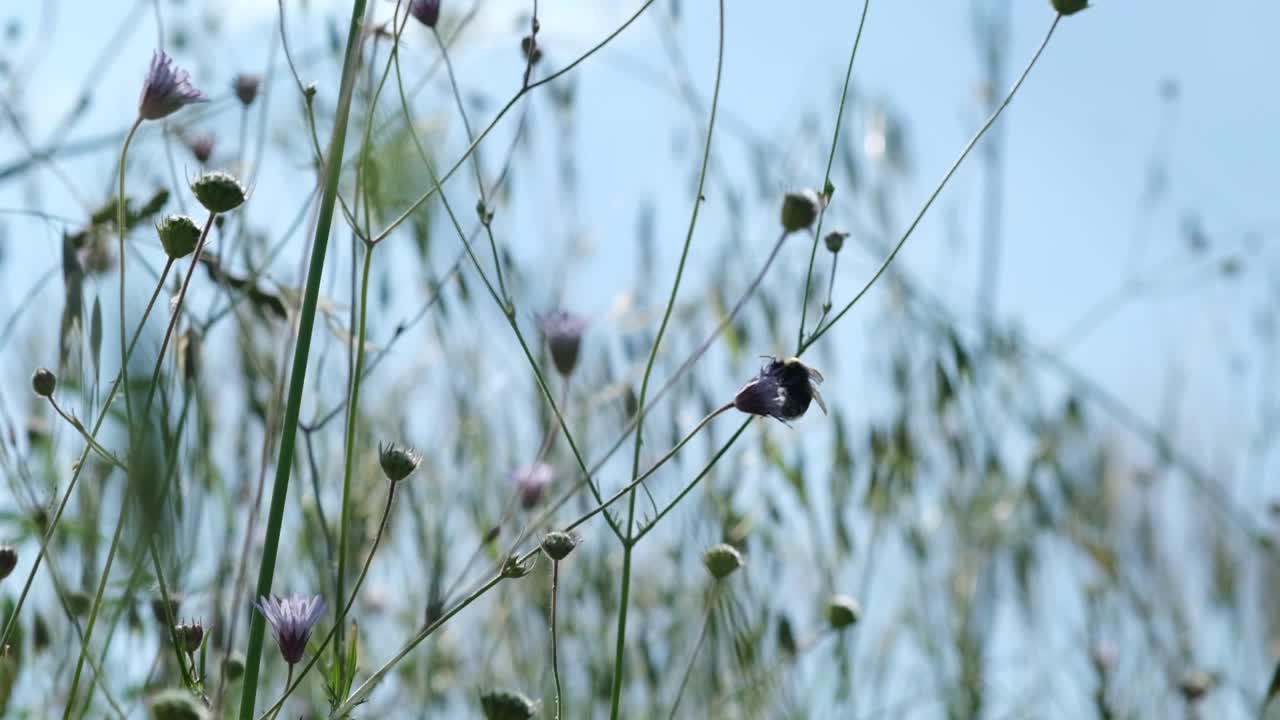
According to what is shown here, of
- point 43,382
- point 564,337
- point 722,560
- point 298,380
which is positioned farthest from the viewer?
point 564,337

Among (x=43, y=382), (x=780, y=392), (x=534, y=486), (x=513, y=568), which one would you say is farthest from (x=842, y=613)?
(x=43, y=382)

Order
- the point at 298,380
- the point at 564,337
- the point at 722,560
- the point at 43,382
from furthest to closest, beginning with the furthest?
the point at 564,337 < the point at 722,560 < the point at 43,382 < the point at 298,380

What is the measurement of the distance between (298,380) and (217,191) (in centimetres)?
13

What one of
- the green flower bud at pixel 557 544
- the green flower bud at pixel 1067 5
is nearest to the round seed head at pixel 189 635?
the green flower bud at pixel 557 544

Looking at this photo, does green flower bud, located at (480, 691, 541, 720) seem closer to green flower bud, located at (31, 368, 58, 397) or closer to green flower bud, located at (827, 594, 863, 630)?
green flower bud, located at (31, 368, 58, 397)

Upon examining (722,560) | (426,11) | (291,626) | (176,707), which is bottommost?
(176,707)

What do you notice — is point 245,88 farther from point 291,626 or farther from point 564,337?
point 291,626

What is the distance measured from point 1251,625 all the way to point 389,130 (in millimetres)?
1315

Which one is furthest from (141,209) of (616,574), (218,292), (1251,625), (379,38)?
(1251,625)

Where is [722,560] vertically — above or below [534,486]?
below

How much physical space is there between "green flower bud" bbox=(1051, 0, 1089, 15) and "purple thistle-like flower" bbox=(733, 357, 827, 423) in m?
0.24

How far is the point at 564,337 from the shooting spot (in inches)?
36.2

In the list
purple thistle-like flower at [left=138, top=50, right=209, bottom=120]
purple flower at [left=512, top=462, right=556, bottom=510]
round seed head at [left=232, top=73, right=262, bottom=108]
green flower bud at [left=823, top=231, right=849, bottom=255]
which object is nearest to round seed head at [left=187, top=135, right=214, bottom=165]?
round seed head at [left=232, top=73, right=262, bottom=108]

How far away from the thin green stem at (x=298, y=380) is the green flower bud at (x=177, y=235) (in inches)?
3.7
